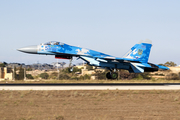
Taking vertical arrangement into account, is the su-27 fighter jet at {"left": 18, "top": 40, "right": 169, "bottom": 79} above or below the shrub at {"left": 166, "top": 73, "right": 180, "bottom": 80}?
above

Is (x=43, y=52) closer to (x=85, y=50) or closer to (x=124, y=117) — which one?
(x=85, y=50)

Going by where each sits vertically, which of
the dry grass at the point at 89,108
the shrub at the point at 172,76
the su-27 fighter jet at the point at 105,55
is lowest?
the dry grass at the point at 89,108

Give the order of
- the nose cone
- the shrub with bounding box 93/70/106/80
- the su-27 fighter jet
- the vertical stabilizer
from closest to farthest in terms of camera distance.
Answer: the nose cone
the su-27 fighter jet
the vertical stabilizer
the shrub with bounding box 93/70/106/80

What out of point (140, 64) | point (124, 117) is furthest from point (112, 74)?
point (124, 117)

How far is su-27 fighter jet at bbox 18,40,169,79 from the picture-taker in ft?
91.7

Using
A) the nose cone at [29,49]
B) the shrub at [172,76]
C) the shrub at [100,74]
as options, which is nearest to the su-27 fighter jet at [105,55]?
the nose cone at [29,49]

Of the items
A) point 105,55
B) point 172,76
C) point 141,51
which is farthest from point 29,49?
point 172,76

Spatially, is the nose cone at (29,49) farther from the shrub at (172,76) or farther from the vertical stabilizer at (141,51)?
the shrub at (172,76)

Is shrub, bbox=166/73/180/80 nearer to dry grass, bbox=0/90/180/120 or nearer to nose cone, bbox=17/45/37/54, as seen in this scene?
nose cone, bbox=17/45/37/54

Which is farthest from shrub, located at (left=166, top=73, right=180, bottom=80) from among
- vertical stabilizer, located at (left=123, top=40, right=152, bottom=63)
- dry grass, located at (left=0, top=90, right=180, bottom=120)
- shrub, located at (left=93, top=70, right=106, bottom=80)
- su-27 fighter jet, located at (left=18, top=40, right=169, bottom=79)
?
dry grass, located at (left=0, top=90, right=180, bottom=120)

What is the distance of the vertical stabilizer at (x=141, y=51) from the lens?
30906mm

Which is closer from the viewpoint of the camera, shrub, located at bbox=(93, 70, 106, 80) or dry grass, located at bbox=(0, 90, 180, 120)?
dry grass, located at bbox=(0, 90, 180, 120)

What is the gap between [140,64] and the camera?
29.7 m

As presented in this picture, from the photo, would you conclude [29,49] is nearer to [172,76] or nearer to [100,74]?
[100,74]
